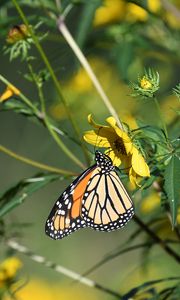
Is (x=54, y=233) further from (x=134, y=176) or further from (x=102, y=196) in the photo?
(x=134, y=176)

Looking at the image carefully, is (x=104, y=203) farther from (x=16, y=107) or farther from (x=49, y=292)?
(x=49, y=292)

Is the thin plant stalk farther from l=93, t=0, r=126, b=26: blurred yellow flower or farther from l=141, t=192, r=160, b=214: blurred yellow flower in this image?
l=93, t=0, r=126, b=26: blurred yellow flower

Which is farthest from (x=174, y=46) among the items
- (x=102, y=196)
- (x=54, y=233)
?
(x=54, y=233)

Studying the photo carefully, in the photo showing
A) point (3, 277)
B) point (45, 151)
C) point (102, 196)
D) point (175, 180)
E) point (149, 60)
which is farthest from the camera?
point (149, 60)

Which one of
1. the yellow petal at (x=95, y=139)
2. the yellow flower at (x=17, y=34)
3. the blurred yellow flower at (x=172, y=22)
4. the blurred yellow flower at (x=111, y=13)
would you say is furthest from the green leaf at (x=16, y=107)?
the blurred yellow flower at (x=172, y=22)

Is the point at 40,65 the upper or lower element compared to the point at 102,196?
upper

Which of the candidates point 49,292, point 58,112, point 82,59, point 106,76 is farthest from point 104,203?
point 49,292

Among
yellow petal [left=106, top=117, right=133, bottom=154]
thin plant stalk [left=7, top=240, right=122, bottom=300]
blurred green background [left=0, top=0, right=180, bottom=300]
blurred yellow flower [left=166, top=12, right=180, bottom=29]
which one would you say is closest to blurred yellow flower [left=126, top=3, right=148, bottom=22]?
blurred green background [left=0, top=0, right=180, bottom=300]
